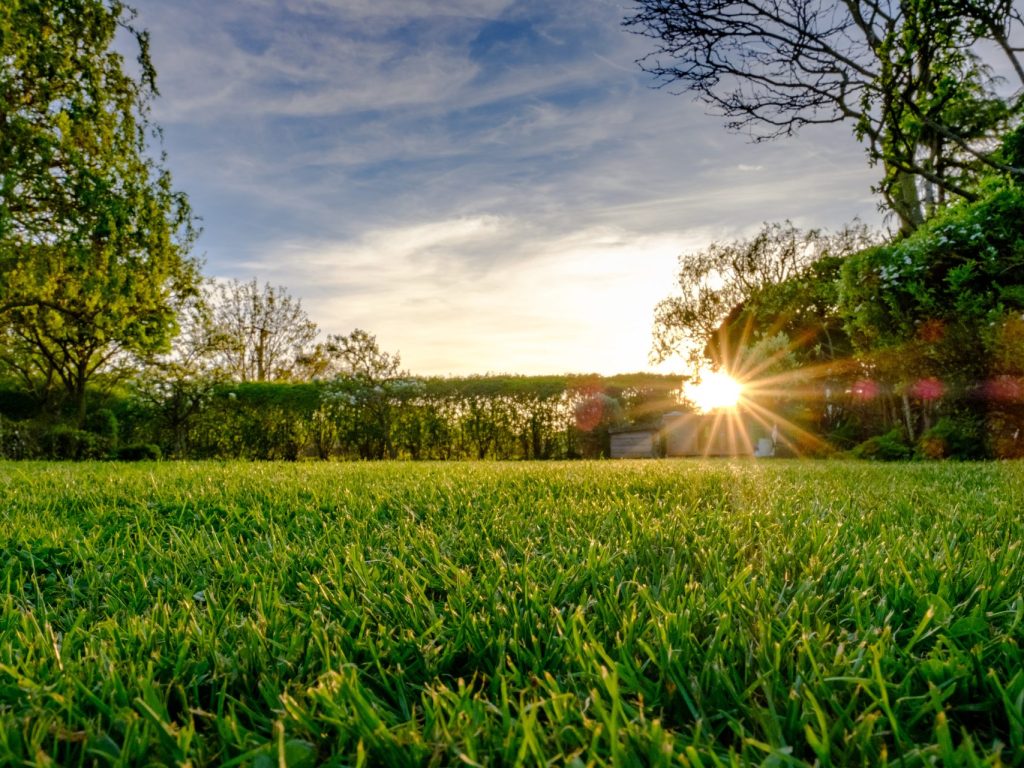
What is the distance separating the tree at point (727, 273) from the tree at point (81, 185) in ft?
53.9

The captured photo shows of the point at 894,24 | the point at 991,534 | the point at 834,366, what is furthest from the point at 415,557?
the point at 834,366

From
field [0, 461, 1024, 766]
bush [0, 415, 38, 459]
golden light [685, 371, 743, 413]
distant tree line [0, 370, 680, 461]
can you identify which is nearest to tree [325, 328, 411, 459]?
distant tree line [0, 370, 680, 461]

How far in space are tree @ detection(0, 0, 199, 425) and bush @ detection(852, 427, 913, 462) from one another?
14.0 meters

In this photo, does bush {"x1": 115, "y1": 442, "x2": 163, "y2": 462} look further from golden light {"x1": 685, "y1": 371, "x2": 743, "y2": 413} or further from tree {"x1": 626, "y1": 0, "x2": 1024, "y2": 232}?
golden light {"x1": 685, "y1": 371, "x2": 743, "y2": 413}

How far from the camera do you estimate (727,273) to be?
78.2 feet

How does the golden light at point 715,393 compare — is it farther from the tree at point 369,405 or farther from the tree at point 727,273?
the tree at point 369,405

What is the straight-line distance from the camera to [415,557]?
1.94 metres

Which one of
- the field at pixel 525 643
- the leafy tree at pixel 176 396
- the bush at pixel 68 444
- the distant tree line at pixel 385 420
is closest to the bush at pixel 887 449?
the distant tree line at pixel 385 420

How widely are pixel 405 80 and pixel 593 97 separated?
8.82 feet

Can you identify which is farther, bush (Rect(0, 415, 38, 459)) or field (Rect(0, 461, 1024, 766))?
bush (Rect(0, 415, 38, 459))

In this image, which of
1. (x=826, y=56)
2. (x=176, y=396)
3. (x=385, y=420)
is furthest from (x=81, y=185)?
(x=826, y=56)

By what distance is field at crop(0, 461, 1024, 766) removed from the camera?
855 mm

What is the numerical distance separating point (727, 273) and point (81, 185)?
842 inches

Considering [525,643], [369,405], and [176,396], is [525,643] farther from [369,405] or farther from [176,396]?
[176,396]
